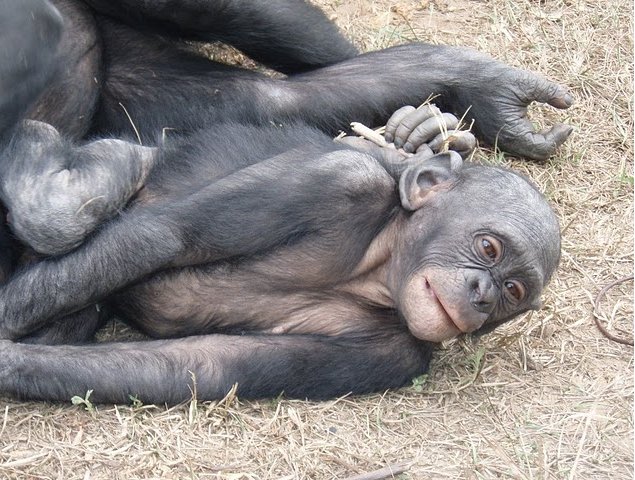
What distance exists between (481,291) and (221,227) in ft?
3.69

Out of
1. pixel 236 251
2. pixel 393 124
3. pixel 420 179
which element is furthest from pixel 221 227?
pixel 393 124

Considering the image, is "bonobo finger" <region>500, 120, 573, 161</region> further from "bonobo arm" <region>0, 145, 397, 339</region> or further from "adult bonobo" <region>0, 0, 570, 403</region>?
"bonobo arm" <region>0, 145, 397, 339</region>

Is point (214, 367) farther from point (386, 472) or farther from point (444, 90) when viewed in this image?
point (444, 90)

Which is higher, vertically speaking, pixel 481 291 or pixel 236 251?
pixel 236 251

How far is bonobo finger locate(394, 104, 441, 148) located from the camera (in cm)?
578

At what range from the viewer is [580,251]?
5863 mm

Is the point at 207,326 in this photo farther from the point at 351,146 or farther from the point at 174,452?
the point at 351,146

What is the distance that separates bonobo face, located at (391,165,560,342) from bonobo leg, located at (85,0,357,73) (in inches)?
56.1

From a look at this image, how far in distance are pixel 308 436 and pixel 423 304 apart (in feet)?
2.43

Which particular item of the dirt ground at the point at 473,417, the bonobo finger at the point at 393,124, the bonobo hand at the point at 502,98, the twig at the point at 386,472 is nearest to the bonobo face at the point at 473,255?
the dirt ground at the point at 473,417

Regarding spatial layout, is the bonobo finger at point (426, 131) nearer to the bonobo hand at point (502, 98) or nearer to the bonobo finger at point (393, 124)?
the bonobo finger at point (393, 124)

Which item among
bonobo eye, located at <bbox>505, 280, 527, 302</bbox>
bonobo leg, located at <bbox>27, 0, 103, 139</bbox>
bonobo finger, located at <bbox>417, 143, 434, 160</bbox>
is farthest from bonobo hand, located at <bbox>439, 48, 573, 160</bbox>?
bonobo leg, located at <bbox>27, 0, 103, 139</bbox>

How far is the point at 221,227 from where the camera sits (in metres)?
4.64

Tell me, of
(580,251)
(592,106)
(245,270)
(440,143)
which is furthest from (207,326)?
(592,106)
